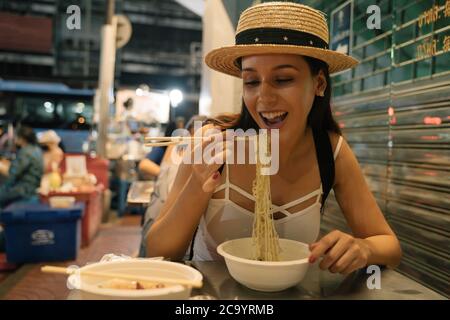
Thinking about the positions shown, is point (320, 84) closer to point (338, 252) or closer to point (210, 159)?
point (210, 159)

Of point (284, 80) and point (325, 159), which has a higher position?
point (284, 80)

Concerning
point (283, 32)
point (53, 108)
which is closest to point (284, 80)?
point (283, 32)

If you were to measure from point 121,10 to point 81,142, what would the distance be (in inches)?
254

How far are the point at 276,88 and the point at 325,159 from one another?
1.63 ft

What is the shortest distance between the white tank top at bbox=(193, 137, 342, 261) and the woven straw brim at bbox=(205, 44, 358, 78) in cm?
52

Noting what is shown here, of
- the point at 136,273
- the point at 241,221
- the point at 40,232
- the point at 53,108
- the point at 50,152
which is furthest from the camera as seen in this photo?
the point at 53,108

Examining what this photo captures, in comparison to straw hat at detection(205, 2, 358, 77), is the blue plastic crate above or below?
below

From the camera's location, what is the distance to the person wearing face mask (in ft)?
19.6

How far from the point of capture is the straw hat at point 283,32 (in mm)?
1470

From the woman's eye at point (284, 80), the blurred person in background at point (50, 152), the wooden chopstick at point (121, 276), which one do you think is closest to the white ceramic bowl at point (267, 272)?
the wooden chopstick at point (121, 276)

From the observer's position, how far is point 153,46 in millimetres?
19016

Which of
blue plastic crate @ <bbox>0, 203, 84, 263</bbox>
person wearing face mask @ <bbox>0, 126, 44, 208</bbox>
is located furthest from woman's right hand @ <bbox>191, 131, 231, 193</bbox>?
person wearing face mask @ <bbox>0, 126, 44, 208</bbox>

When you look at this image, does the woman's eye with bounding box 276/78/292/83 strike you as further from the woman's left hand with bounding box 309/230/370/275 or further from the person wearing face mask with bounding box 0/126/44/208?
the person wearing face mask with bounding box 0/126/44/208

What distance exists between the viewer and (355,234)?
180 cm
